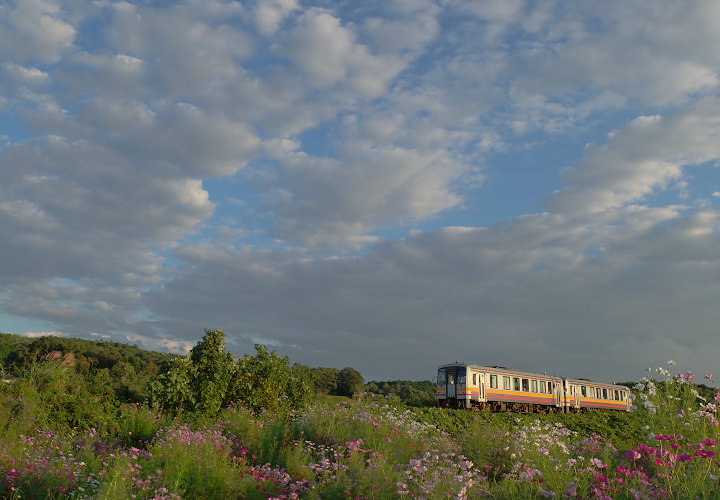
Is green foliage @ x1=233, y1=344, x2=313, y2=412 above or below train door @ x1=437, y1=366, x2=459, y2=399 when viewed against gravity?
below

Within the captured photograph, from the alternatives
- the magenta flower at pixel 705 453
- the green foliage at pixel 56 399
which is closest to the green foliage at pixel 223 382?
the green foliage at pixel 56 399

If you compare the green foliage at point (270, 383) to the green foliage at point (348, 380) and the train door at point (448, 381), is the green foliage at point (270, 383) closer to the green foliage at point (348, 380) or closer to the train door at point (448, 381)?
the train door at point (448, 381)

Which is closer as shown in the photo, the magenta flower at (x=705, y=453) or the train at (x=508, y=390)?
the magenta flower at (x=705, y=453)

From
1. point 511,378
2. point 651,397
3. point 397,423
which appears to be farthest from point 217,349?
point 511,378

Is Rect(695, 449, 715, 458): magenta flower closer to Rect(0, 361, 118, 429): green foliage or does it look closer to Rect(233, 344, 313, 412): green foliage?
Rect(0, 361, 118, 429): green foliage

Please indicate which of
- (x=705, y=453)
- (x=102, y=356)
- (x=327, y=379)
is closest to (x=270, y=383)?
(x=705, y=453)

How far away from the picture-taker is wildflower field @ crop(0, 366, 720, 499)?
6.12 m

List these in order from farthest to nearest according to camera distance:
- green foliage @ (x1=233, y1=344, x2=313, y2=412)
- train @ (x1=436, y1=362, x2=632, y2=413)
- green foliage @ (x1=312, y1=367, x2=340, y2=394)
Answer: green foliage @ (x1=312, y1=367, x2=340, y2=394)
train @ (x1=436, y1=362, x2=632, y2=413)
green foliage @ (x1=233, y1=344, x2=313, y2=412)

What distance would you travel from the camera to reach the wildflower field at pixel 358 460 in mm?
6121

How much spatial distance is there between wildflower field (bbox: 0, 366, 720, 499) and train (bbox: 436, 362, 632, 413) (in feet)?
60.7

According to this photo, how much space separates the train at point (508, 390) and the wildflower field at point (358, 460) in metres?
18.5

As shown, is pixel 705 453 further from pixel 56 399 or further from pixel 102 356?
pixel 102 356

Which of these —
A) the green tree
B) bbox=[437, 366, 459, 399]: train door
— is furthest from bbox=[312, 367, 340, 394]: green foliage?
the green tree

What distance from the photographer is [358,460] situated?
7930 mm
